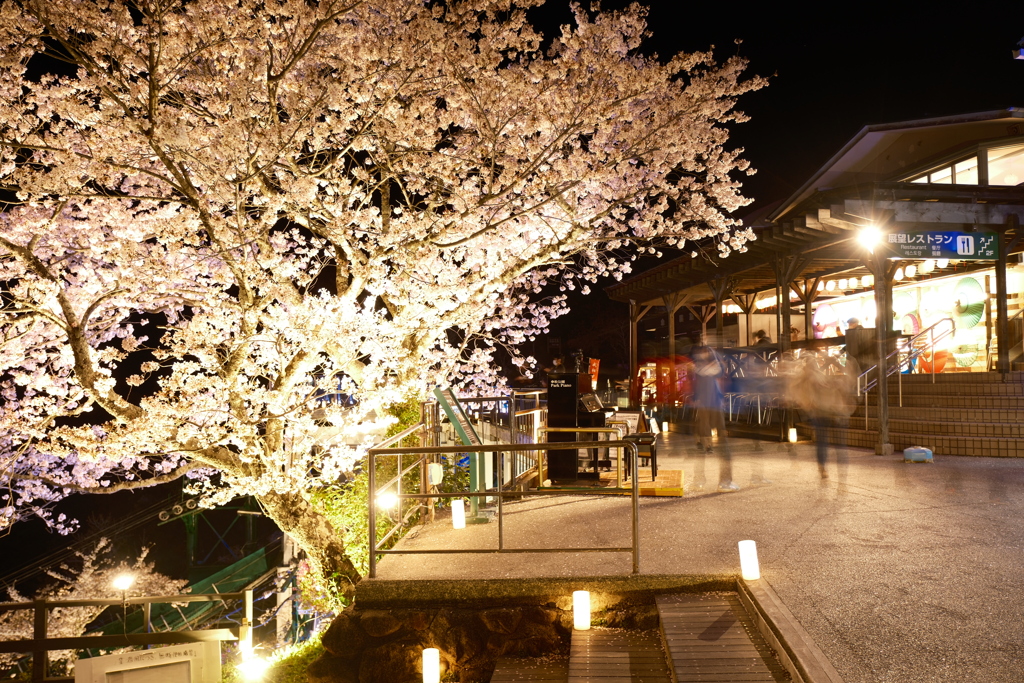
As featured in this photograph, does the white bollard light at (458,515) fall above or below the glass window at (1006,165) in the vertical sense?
below


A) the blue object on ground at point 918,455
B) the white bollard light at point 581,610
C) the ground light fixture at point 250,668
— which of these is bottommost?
the ground light fixture at point 250,668

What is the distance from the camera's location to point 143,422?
7.09 meters

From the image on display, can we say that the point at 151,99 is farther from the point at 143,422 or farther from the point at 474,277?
the point at 474,277

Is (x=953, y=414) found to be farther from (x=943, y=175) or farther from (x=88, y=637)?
(x=88, y=637)

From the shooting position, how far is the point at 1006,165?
14.0 m

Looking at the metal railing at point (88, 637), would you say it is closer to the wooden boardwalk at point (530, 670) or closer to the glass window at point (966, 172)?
the wooden boardwalk at point (530, 670)

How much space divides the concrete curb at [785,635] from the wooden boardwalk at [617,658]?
0.70 m

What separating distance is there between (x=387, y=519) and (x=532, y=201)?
484 centimetres

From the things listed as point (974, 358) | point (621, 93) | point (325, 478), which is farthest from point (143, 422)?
point (974, 358)

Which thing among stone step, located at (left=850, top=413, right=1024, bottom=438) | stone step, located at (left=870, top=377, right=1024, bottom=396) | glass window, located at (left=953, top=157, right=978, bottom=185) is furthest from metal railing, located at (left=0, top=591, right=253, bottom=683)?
glass window, located at (left=953, top=157, right=978, bottom=185)

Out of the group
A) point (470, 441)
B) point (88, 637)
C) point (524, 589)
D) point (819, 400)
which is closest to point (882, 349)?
point (819, 400)

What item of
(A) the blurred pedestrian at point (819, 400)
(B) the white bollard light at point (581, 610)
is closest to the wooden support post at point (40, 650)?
(B) the white bollard light at point (581, 610)

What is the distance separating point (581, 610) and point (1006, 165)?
15.2 meters

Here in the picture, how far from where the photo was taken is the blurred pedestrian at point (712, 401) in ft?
26.6
